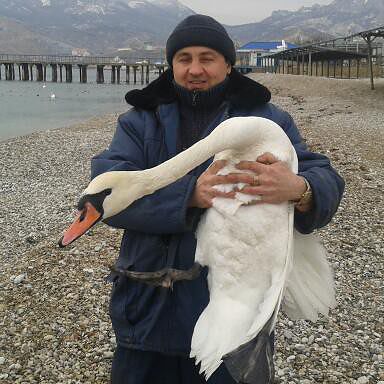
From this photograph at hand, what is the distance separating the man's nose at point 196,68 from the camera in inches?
113

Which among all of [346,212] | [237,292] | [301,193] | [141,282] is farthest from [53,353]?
[346,212]

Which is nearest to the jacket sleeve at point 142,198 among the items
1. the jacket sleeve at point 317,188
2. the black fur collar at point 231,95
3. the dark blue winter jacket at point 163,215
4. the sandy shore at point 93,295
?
the dark blue winter jacket at point 163,215

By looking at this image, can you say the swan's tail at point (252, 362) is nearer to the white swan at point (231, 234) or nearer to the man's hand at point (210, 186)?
the white swan at point (231, 234)

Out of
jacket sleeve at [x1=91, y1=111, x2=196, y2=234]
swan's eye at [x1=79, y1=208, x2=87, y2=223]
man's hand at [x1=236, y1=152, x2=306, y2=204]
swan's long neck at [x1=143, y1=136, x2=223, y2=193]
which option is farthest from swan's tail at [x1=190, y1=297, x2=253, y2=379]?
swan's eye at [x1=79, y1=208, x2=87, y2=223]

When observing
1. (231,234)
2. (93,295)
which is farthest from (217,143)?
(93,295)

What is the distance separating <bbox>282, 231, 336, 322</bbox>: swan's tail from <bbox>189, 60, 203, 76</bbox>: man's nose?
1.11 meters

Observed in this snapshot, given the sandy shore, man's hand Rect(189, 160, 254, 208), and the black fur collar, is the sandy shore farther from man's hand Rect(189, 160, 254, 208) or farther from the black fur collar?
the black fur collar

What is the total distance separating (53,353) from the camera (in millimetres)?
4836

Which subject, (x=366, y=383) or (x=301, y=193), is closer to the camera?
(x=301, y=193)

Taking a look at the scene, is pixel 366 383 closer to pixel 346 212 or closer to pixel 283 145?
pixel 283 145

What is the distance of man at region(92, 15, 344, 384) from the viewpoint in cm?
A: 270

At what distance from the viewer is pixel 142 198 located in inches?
110

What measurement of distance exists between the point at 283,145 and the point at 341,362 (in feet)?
9.17

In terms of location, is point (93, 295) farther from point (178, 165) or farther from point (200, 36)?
point (200, 36)
